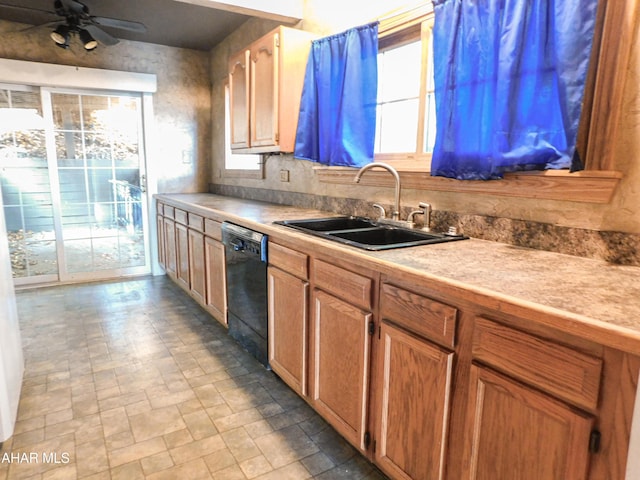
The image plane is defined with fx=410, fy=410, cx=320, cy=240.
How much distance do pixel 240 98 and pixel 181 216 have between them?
3.68 ft

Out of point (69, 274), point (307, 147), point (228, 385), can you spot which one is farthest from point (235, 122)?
point (69, 274)

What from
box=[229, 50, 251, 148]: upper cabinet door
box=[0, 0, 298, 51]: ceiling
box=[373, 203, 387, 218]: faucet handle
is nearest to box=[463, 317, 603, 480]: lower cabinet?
box=[373, 203, 387, 218]: faucet handle

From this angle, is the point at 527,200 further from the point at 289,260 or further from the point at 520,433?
the point at 289,260

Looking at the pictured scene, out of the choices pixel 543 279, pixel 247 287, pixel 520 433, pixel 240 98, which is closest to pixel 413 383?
pixel 520 433

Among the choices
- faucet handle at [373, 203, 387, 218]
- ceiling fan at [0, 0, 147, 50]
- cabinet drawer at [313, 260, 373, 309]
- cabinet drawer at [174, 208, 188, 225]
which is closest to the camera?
cabinet drawer at [313, 260, 373, 309]

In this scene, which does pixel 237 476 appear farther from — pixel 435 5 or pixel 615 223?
pixel 435 5

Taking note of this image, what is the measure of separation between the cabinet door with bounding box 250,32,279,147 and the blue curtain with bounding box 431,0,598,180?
49.6 inches

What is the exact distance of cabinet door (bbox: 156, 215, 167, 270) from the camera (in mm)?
4254

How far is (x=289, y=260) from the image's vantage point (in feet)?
6.48

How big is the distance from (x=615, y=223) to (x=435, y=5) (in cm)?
117

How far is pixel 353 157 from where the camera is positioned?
2.35 metres

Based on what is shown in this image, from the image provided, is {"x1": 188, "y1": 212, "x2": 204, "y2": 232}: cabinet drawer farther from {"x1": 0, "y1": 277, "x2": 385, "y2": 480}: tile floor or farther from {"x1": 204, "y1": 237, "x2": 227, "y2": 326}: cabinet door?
{"x1": 0, "y1": 277, "x2": 385, "y2": 480}: tile floor

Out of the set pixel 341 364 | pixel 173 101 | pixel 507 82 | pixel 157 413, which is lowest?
pixel 157 413

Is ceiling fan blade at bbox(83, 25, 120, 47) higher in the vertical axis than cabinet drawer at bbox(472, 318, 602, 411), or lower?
higher
